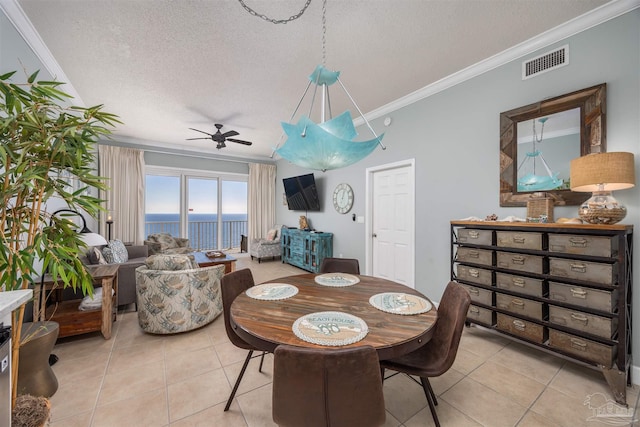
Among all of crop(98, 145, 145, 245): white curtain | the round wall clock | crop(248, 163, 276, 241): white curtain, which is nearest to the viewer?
the round wall clock

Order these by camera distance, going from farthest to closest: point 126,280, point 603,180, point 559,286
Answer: point 126,280 < point 559,286 < point 603,180

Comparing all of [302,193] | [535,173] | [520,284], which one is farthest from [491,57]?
[302,193]

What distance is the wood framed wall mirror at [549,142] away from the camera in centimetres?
197

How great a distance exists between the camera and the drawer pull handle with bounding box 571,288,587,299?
5.90ft

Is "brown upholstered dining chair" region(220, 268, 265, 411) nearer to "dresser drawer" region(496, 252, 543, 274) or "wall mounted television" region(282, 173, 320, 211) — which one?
"dresser drawer" region(496, 252, 543, 274)

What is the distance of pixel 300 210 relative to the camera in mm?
5867

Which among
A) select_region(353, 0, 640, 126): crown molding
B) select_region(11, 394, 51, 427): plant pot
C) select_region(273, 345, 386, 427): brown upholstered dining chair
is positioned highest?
select_region(353, 0, 640, 126): crown molding

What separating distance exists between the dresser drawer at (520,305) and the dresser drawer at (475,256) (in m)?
0.30

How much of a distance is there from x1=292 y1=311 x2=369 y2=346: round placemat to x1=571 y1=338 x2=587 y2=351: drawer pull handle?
1774 millimetres

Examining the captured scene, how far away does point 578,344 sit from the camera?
5.94ft

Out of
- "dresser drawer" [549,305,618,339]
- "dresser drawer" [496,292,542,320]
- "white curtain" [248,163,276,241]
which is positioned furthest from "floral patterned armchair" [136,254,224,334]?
"white curtain" [248,163,276,241]

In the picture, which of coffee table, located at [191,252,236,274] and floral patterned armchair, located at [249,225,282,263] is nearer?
coffee table, located at [191,252,236,274]

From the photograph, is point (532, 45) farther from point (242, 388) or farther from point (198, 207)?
point (198, 207)

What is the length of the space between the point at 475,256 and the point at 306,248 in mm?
3302
